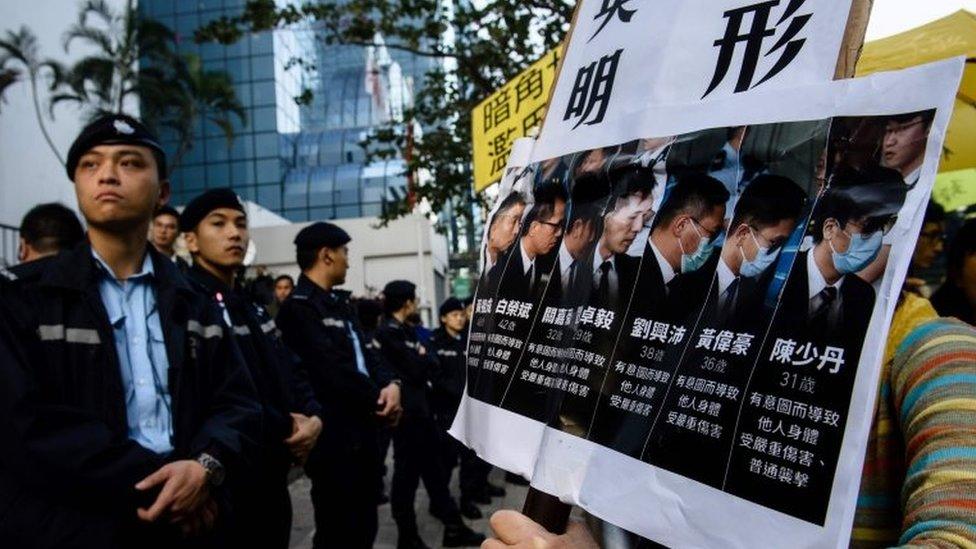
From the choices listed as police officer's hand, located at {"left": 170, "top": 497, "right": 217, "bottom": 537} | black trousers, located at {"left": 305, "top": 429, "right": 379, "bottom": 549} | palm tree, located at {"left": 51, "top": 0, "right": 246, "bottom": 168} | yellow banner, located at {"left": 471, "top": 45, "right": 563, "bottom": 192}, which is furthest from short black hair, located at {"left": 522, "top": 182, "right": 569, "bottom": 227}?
palm tree, located at {"left": 51, "top": 0, "right": 246, "bottom": 168}

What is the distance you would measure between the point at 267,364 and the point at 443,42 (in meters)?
4.78

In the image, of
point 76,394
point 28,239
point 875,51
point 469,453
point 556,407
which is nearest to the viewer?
point 556,407

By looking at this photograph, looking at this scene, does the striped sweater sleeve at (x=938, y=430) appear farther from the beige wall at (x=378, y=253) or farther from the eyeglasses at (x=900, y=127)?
the beige wall at (x=378, y=253)

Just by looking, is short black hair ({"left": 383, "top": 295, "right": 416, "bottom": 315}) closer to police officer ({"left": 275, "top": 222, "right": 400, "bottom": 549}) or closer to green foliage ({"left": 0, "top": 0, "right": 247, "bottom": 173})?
police officer ({"left": 275, "top": 222, "right": 400, "bottom": 549})

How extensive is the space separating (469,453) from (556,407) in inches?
223

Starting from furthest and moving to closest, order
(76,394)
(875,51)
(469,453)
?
1. (469,453)
2. (875,51)
3. (76,394)

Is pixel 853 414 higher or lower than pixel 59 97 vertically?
lower

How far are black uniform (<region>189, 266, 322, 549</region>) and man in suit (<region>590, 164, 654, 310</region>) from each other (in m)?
2.04

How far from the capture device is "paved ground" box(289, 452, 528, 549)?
519cm

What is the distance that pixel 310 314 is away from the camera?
376cm

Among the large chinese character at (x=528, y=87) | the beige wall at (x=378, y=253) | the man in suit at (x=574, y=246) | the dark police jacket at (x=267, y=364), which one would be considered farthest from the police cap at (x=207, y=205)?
the beige wall at (x=378, y=253)

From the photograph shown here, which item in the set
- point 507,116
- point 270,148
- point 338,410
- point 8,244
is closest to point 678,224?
point 507,116

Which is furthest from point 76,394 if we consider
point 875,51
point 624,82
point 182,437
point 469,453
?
point 469,453

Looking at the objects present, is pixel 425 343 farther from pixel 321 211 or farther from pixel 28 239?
pixel 321 211
